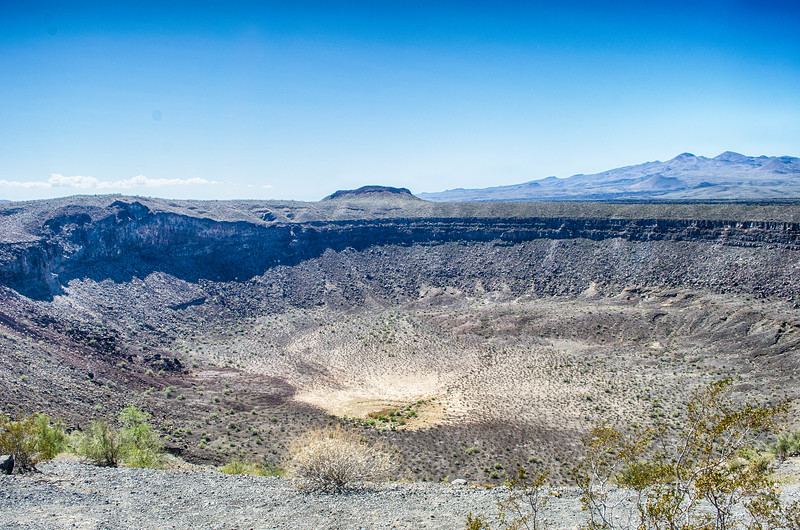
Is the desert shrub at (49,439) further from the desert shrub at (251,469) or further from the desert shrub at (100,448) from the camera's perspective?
the desert shrub at (251,469)

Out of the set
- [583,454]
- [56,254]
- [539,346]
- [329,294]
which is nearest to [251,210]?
[329,294]

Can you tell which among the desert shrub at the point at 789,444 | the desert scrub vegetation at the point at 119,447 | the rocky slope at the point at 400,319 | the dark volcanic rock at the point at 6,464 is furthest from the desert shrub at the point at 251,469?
the desert shrub at the point at 789,444

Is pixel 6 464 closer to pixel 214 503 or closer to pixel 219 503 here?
pixel 214 503

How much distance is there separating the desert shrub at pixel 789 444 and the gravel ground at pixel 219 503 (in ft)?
24.3

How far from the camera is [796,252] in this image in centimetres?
4847

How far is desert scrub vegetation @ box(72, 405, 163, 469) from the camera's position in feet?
59.9

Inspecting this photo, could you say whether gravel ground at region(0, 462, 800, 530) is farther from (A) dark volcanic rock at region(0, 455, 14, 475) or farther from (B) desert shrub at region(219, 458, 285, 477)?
(B) desert shrub at region(219, 458, 285, 477)

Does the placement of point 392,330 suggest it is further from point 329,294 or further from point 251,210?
point 251,210

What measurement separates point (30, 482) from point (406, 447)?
16533 millimetres

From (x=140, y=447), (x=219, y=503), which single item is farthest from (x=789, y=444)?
(x=140, y=447)

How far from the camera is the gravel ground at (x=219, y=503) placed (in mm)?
13391

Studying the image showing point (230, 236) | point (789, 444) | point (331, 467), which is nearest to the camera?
point (331, 467)

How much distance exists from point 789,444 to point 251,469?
79.1ft

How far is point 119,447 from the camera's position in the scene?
1922 centimetres
